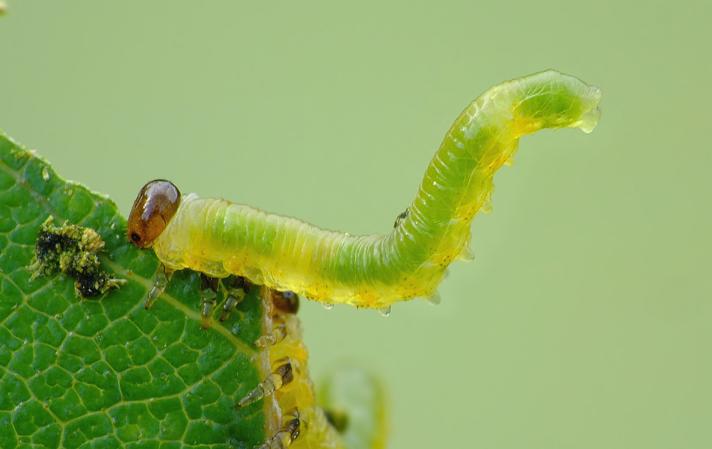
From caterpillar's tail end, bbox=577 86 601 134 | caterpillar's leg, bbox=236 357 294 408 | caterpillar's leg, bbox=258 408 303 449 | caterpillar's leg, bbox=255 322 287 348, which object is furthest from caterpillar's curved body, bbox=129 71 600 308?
caterpillar's leg, bbox=258 408 303 449

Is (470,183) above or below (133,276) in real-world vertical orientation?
above

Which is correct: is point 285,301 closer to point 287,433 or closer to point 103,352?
point 287,433

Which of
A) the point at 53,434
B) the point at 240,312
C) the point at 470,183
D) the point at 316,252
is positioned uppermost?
the point at 470,183

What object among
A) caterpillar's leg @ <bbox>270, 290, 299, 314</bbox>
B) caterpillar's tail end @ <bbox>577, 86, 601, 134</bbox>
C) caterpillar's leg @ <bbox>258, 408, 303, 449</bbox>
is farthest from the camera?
caterpillar's leg @ <bbox>270, 290, 299, 314</bbox>

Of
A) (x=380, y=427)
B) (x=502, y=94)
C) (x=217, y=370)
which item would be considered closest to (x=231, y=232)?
(x=217, y=370)

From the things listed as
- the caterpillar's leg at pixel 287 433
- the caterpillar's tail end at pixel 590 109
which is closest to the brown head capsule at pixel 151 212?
the caterpillar's leg at pixel 287 433

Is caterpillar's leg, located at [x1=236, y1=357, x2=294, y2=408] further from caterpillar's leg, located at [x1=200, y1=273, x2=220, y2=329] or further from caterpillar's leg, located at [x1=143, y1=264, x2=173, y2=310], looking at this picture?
caterpillar's leg, located at [x1=143, y1=264, x2=173, y2=310]

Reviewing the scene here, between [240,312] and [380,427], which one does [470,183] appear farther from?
[380,427]

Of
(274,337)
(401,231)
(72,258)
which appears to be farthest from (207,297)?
(401,231)
